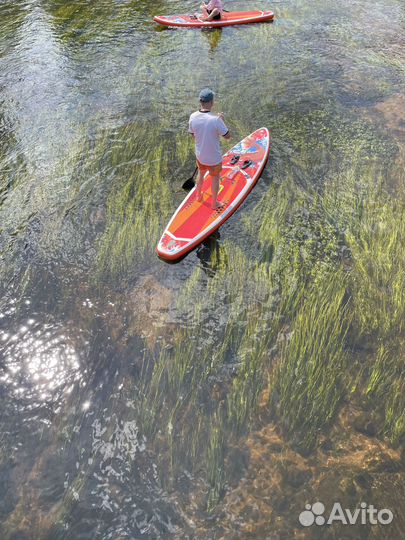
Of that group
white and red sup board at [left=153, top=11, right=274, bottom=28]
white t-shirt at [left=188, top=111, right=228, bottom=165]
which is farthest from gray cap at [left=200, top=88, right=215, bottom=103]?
white and red sup board at [left=153, top=11, right=274, bottom=28]

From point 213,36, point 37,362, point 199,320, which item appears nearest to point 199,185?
point 199,320

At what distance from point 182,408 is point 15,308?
312 cm

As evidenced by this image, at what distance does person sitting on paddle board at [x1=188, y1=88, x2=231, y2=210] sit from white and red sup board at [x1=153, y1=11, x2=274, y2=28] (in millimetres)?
9704

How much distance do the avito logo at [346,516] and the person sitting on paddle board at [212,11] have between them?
15369 millimetres

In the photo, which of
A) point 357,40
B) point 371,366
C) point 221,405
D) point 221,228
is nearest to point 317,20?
point 357,40

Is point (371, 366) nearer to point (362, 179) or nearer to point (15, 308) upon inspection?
point (362, 179)

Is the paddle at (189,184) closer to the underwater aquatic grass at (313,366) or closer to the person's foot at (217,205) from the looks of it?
the person's foot at (217,205)

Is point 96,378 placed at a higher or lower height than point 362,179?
lower

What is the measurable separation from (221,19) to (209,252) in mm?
11631

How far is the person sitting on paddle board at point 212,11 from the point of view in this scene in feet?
44.9

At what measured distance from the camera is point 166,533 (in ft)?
12.5

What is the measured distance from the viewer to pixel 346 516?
3.80 m

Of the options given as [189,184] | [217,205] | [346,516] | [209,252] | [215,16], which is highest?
[215,16]

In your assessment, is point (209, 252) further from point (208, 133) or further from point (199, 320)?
point (208, 133)
